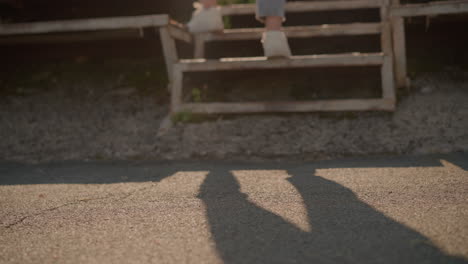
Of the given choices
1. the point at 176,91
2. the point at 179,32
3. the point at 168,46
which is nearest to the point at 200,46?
the point at 179,32

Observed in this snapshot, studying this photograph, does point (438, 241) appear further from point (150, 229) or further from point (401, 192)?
point (150, 229)

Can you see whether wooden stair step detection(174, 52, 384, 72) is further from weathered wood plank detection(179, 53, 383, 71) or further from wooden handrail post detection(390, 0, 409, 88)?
wooden handrail post detection(390, 0, 409, 88)

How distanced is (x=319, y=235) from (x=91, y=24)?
2.97 m

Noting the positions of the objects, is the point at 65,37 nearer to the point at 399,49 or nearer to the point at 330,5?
the point at 330,5

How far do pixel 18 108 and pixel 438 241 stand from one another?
3.84 meters

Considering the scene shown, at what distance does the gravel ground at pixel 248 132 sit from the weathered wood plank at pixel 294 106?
63 mm

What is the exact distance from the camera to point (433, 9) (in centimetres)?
299

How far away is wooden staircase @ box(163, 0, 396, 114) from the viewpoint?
2930mm

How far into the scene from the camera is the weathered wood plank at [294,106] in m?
2.90

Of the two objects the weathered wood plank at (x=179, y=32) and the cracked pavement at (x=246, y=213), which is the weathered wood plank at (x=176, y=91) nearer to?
the weathered wood plank at (x=179, y=32)

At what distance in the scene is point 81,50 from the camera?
4480 millimetres

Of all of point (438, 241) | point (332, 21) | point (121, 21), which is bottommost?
A: point (438, 241)

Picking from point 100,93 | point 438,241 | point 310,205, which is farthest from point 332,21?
point 438,241

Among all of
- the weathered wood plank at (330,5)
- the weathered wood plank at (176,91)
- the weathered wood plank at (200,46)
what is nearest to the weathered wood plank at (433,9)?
the weathered wood plank at (330,5)
